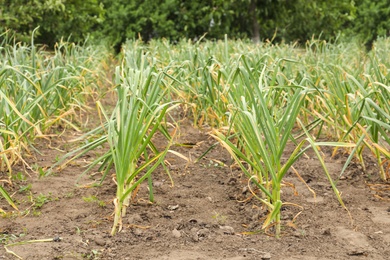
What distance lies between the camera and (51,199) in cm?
298

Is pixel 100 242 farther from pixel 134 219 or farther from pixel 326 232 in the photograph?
pixel 326 232

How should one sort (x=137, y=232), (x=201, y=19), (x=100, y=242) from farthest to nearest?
(x=201, y=19) → (x=137, y=232) → (x=100, y=242)

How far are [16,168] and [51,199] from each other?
0.57 meters

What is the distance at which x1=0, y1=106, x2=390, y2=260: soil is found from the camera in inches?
92.4

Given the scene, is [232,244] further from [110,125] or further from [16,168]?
[16,168]

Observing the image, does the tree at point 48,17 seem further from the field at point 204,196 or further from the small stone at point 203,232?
the small stone at point 203,232

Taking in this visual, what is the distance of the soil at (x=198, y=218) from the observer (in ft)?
7.70

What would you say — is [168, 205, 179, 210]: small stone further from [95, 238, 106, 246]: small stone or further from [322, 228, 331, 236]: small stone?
[322, 228, 331, 236]: small stone

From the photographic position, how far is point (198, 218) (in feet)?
8.89

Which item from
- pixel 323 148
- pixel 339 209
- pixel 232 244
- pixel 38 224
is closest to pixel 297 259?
pixel 232 244

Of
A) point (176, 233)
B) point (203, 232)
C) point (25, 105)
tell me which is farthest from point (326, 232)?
point (25, 105)

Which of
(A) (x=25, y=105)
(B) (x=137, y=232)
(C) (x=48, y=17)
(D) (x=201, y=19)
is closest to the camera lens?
(B) (x=137, y=232)

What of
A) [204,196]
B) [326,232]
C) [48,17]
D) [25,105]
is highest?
[25,105]

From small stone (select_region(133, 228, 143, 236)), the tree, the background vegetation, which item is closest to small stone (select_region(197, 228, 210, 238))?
small stone (select_region(133, 228, 143, 236))
